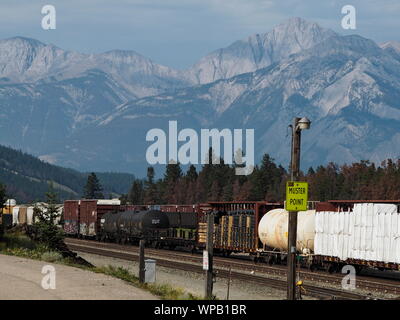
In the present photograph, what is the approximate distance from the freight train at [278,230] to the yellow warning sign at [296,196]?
21.0 ft

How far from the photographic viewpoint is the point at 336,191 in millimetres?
193250

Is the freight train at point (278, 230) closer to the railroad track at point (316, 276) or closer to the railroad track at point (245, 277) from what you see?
the railroad track at point (316, 276)

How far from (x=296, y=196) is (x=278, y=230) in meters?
22.1

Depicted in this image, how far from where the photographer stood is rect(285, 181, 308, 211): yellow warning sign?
24.4 m

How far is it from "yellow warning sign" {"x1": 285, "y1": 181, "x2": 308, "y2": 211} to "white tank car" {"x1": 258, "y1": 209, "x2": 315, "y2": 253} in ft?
62.9

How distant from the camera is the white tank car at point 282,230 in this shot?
43688 millimetres

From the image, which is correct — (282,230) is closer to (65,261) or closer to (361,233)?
(361,233)

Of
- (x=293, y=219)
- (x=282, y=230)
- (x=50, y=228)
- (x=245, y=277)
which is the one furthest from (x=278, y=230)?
(x=293, y=219)

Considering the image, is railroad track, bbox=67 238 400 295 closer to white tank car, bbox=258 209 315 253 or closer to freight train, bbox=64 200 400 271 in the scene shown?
freight train, bbox=64 200 400 271

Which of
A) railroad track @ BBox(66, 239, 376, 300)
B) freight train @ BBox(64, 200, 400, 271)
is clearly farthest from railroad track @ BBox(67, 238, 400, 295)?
railroad track @ BBox(66, 239, 376, 300)

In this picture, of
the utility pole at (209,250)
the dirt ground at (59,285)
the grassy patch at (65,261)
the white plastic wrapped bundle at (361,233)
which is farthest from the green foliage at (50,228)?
the utility pole at (209,250)
